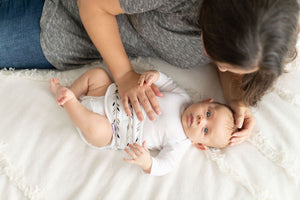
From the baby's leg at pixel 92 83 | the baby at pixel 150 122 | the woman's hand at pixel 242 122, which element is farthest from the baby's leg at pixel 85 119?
the woman's hand at pixel 242 122

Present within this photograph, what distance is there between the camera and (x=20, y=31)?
1084 mm

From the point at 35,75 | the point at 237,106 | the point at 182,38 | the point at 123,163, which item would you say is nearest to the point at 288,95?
the point at 237,106

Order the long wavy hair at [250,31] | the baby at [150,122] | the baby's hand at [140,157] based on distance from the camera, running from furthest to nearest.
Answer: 1. the baby at [150,122]
2. the baby's hand at [140,157]
3. the long wavy hair at [250,31]

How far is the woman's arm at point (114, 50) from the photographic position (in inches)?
37.5

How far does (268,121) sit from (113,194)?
626 mm

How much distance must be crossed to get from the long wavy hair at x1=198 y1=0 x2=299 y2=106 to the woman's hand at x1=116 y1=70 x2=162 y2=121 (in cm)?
37

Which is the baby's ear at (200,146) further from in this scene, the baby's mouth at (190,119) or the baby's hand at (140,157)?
the baby's hand at (140,157)

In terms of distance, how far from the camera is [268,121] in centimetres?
104

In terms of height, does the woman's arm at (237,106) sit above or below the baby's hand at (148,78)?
below

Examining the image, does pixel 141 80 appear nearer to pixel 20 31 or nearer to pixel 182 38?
pixel 182 38

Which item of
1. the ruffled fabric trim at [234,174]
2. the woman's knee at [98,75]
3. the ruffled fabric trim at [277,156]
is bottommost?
the ruffled fabric trim at [234,174]

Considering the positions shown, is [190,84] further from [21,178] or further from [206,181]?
[21,178]

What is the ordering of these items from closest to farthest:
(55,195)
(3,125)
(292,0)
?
(292,0)
(55,195)
(3,125)

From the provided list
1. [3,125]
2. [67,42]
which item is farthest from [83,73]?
[3,125]
